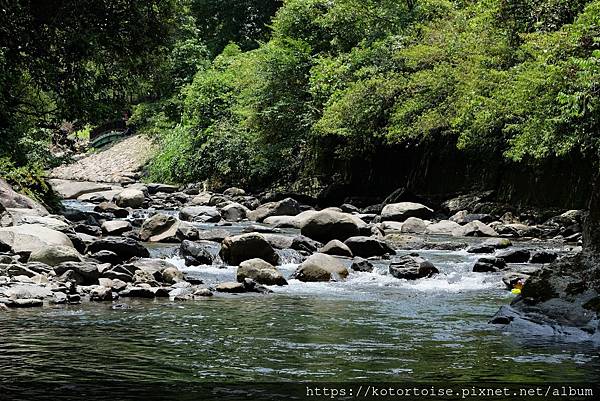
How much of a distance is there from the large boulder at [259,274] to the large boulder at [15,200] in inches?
303

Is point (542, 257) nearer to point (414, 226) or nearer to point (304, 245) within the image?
point (304, 245)

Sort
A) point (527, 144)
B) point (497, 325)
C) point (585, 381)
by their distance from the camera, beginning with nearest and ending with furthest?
point (585, 381) < point (497, 325) < point (527, 144)

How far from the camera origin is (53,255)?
12398 millimetres

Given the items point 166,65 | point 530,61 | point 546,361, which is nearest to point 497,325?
point 546,361

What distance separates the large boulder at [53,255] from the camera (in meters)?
12.4

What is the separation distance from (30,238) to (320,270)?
4897 millimetres

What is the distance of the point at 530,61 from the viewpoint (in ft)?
66.5

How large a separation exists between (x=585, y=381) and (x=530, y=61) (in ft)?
49.9

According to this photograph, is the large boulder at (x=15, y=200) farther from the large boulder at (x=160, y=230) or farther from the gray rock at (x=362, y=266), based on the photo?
the gray rock at (x=362, y=266)

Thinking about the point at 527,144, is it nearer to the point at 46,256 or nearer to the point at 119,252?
the point at 119,252

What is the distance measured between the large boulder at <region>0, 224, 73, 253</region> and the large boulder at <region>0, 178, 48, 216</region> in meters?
5.01

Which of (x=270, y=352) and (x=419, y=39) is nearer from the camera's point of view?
(x=270, y=352)

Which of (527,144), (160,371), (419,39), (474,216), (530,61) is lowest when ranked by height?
(160,371)

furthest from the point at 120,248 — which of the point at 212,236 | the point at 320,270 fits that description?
the point at 212,236
